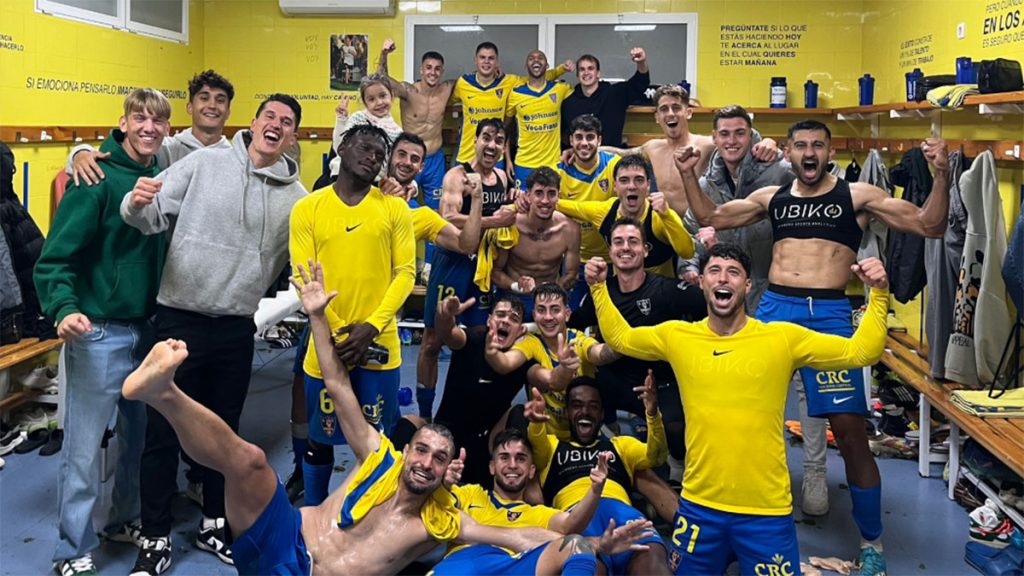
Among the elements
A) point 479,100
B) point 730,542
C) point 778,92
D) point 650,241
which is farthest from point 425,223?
point 778,92

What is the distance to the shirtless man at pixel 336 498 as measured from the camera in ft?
8.57

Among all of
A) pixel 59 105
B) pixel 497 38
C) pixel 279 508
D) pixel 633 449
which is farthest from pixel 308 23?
pixel 279 508

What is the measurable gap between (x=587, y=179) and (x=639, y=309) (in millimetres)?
1326

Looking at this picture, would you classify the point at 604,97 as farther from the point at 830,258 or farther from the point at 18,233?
the point at 18,233

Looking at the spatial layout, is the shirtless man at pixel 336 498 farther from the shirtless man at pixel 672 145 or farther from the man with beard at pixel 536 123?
the man with beard at pixel 536 123

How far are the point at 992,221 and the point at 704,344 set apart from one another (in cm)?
215

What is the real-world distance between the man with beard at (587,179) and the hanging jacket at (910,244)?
1.72 metres

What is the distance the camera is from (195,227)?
3.59m

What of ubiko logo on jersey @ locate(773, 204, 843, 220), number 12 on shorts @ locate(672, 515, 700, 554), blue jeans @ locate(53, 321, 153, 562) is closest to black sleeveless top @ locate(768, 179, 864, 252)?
ubiko logo on jersey @ locate(773, 204, 843, 220)

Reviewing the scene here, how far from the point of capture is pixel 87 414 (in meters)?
3.55

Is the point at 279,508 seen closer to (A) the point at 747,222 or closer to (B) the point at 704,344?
(B) the point at 704,344

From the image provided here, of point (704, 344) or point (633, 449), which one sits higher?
point (704, 344)

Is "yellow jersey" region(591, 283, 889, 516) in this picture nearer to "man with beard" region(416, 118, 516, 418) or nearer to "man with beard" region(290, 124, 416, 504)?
"man with beard" region(290, 124, 416, 504)

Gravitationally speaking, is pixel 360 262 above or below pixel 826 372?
above
